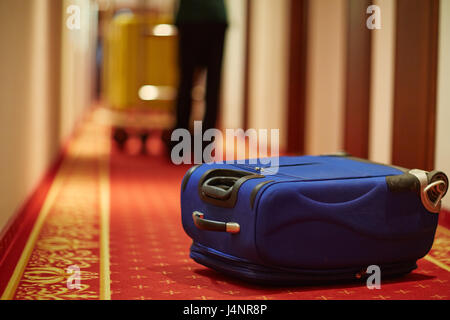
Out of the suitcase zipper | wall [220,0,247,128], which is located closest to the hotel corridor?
the suitcase zipper

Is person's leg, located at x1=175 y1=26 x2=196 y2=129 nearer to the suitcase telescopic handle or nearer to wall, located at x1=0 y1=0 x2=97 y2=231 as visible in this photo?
wall, located at x1=0 y1=0 x2=97 y2=231

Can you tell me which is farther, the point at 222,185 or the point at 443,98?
the point at 443,98

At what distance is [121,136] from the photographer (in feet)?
19.1

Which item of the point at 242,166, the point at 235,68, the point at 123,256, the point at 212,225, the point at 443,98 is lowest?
the point at 123,256

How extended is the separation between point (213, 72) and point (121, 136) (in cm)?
133

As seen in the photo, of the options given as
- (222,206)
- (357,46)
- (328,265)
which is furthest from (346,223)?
(357,46)

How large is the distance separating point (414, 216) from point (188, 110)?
3075mm

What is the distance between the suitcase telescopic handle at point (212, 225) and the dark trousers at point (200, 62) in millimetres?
2850

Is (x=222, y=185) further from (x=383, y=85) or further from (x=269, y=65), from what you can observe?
(x=269, y=65)

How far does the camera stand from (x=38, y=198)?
3.27 meters

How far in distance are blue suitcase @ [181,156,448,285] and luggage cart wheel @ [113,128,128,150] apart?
3.87m

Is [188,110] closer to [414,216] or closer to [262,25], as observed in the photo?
[262,25]


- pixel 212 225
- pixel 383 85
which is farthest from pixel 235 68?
pixel 212 225

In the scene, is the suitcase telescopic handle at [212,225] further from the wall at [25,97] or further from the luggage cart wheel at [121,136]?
the luggage cart wheel at [121,136]
